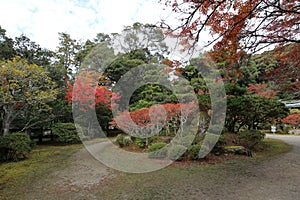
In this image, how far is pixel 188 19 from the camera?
3.10 metres

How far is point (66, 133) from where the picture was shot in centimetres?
747

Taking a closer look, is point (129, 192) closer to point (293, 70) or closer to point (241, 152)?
point (241, 152)

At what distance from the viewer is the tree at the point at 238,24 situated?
10.0ft

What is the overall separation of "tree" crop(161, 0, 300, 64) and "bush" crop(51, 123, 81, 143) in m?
6.20

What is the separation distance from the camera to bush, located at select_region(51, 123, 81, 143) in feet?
24.3

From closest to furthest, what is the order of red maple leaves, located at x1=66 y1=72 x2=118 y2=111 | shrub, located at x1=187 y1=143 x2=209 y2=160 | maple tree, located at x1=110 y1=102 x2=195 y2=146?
shrub, located at x1=187 y1=143 x2=209 y2=160 < maple tree, located at x1=110 y1=102 x2=195 y2=146 < red maple leaves, located at x1=66 y1=72 x2=118 y2=111

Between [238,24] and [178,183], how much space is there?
123 inches

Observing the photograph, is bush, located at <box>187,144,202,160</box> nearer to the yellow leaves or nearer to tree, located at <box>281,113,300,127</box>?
the yellow leaves

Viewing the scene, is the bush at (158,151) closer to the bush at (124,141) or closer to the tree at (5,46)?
the bush at (124,141)

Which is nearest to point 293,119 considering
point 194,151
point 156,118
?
point 156,118

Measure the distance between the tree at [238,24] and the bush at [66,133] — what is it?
620cm

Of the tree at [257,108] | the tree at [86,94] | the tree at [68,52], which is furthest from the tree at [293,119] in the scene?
the tree at [68,52]

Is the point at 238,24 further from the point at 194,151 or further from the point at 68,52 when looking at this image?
the point at 68,52

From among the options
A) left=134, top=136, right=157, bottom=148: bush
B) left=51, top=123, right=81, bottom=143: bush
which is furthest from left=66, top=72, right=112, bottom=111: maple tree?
left=134, top=136, right=157, bottom=148: bush
